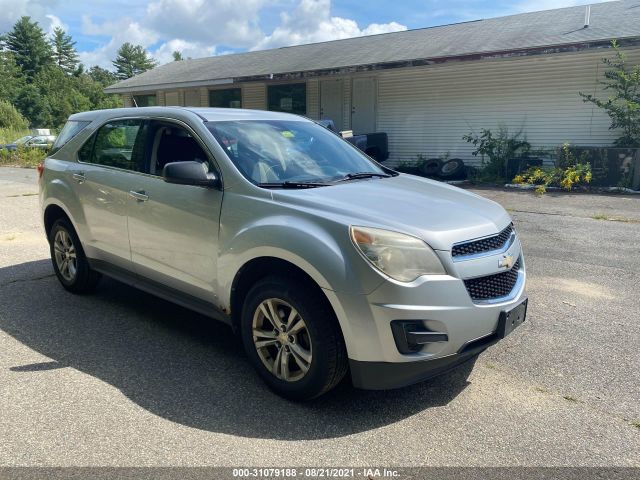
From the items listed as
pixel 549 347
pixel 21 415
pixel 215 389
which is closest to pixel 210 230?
pixel 215 389

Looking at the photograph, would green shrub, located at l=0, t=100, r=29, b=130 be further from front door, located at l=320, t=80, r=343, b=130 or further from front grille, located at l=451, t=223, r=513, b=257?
front grille, located at l=451, t=223, r=513, b=257

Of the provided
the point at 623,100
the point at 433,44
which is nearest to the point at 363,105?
the point at 433,44

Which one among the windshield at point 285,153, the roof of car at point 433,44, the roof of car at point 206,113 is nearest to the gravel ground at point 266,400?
the windshield at point 285,153

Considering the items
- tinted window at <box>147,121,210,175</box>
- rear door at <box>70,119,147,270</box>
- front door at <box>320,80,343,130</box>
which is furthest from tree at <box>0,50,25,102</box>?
tinted window at <box>147,121,210,175</box>

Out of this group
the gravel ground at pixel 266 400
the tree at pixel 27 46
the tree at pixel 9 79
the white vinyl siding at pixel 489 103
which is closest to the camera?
the gravel ground at pixel 266 400

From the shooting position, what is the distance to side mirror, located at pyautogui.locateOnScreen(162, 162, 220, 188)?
354 centimetres

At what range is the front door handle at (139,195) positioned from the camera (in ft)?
13.7

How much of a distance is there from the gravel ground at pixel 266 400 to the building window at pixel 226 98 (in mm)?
18379

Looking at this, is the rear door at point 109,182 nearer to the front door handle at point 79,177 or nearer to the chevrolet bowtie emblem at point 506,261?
the front door handle at point 79,177

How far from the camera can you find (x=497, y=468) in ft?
8.73

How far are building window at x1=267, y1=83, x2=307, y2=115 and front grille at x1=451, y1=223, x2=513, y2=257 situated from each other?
17.3 m

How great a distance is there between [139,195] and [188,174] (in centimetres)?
88

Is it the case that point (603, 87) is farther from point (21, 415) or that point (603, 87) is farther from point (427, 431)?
point (21, 415)

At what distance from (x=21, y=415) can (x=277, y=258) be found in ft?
5.74
